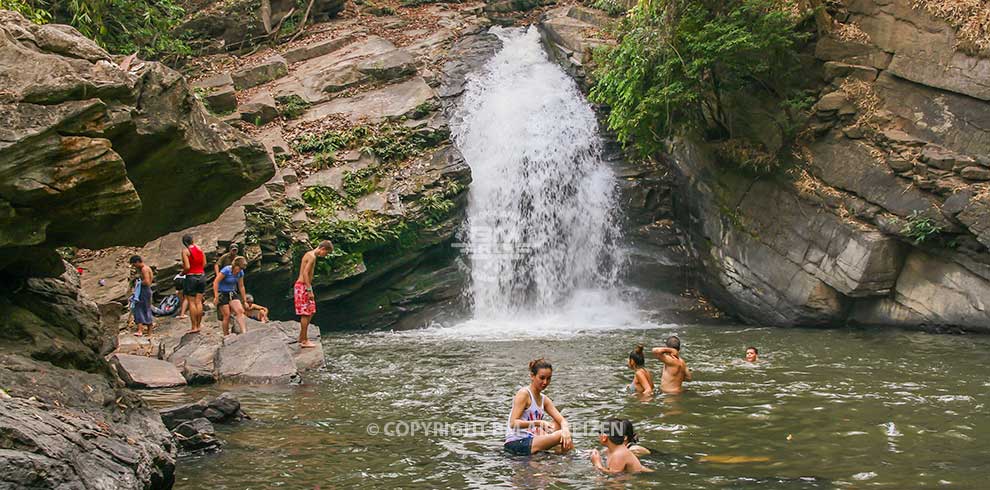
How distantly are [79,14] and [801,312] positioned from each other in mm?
18990

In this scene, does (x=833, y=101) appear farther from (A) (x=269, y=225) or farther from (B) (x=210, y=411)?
(B) (x=210, y=411)

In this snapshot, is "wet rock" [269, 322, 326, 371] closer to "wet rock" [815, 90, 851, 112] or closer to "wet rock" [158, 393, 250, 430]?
"wet rock" [158, 393, 250, 430]

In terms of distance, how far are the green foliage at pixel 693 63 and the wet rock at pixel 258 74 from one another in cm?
1002

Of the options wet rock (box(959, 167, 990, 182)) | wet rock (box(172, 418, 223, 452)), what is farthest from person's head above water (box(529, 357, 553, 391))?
wet rock (box(959, 167, 990, 182))

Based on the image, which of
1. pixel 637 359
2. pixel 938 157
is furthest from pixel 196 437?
pixel 938 157

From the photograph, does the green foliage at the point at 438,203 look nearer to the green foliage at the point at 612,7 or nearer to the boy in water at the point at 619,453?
the green foliage at the point at 612,7

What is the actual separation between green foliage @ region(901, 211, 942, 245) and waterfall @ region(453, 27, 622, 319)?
24.1 ft

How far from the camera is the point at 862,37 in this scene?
1761 cm

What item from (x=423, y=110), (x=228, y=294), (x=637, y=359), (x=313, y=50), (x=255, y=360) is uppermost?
(x=313, y=50)

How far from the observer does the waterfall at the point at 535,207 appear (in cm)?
2148

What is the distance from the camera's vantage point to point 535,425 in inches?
336

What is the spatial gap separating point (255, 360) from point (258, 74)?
46.6 feet

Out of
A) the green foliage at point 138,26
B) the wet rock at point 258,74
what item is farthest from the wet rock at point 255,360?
the green foliage at point 138,26

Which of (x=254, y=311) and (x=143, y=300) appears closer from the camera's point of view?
(x=143, y=300)
